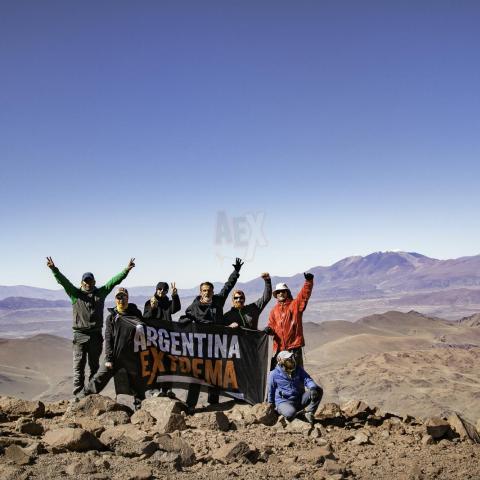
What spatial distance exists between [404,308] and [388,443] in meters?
169

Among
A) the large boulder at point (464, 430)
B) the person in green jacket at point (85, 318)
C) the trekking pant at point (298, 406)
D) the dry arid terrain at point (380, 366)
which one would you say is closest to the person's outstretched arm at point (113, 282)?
the person in green jacket at point (85, 318)

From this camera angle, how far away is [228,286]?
793 centimetres

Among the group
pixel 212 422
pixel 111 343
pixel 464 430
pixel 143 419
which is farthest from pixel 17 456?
pixel 464 430

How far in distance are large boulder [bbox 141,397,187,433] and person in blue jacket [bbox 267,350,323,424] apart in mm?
1406

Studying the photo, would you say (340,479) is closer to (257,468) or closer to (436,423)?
(257,468)

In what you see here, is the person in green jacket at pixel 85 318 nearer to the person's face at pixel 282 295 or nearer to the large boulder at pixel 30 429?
the large boulder at pixel 30 429

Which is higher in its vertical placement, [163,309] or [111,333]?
[163,309]

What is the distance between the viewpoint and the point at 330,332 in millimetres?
67812

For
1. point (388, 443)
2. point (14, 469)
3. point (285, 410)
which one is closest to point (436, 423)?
point (388, 443)

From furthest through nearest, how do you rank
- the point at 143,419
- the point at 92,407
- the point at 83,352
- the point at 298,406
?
the point at 83,352
the point at 92,407
the point at 298,406
the point at 143,419

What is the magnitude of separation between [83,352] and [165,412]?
1664mm

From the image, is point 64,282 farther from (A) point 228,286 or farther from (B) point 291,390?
(B) point 291,390

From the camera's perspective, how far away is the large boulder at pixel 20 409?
725cm

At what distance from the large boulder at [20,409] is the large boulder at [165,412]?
1.73 m
